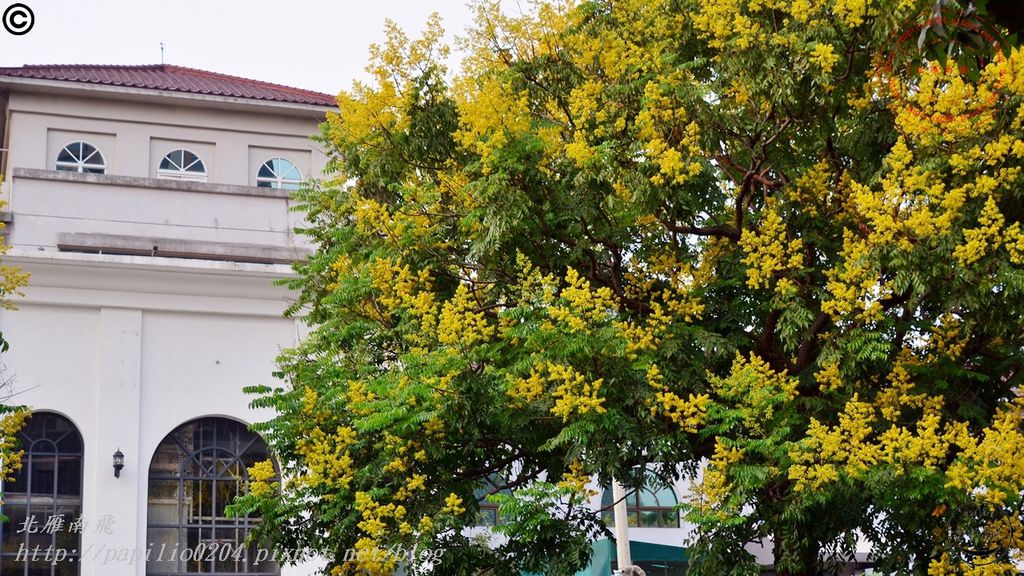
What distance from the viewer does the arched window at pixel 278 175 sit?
20.4 m

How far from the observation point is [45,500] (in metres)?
16.8

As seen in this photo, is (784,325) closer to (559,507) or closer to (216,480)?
(559,507)

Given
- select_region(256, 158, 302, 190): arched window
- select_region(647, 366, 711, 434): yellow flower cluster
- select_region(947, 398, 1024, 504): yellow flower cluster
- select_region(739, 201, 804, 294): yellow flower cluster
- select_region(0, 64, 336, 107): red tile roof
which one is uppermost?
select_region(0, 64, 336, 107): red tile roof

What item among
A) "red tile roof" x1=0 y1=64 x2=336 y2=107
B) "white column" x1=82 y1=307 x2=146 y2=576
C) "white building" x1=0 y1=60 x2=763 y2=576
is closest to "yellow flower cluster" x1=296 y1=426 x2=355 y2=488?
"white column" x1=82 y1=307 x2=146 y2=576

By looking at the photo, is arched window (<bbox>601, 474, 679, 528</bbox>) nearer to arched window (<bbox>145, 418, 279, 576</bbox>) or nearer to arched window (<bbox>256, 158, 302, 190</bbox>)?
arched window (<bbox>256, 158, 302, 190</bbox>)

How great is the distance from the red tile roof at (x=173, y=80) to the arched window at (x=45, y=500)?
18.2 feet

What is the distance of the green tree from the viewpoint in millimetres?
10023

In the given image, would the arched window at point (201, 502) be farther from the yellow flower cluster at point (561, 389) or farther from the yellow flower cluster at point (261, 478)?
the yellow flower cluster at point (561, 389)

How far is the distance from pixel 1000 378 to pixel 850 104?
280 centimetres

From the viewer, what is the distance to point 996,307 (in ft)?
32.9

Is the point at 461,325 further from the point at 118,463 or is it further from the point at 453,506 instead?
the point at 118,463

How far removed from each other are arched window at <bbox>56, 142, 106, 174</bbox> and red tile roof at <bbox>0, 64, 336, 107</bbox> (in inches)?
39.6

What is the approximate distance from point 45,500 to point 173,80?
789cm

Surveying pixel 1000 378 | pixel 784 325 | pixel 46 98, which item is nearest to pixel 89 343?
pixel 46 98
